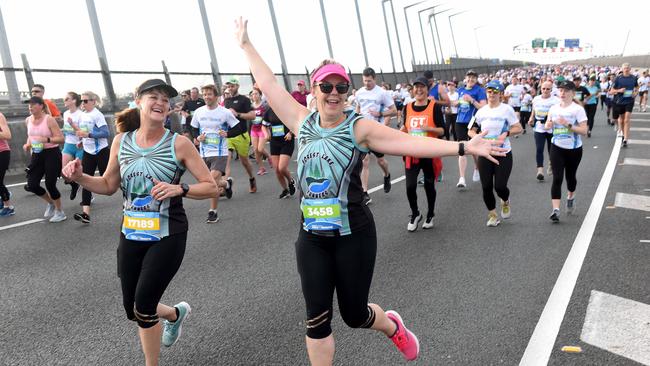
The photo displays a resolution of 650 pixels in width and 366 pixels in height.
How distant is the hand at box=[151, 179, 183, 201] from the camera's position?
343 cm

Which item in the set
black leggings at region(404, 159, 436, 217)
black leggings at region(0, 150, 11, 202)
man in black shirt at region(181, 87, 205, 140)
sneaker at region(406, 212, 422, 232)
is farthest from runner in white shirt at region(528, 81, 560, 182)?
black leggings at region(0, 150, 11, 202)

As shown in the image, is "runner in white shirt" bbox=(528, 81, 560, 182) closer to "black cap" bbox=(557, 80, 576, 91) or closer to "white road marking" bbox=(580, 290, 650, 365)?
"black cap" bbox=(557, 80, 576, 91)

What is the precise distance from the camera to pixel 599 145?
51.4 feet

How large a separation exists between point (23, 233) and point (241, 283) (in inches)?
160

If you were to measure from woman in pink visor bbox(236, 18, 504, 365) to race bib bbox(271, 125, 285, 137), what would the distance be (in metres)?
6.90

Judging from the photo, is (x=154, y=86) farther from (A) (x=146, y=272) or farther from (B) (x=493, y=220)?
(B) (x=493, y=220)

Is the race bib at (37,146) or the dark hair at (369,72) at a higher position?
the dark hair at (369,72)

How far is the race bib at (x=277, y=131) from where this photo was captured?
10.2m

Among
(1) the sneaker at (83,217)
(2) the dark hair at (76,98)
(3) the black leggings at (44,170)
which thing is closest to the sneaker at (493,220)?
(1) the sneaker at (83,217)

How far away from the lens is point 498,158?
25.1 ft

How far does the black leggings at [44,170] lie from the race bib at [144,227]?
19.1ft

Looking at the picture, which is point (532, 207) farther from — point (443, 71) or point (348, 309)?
point (443, 71)

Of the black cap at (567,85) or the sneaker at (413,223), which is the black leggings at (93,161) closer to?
the sneaker at (413,223)

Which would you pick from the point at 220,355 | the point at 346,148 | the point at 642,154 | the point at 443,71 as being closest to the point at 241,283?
the point at 220,355
